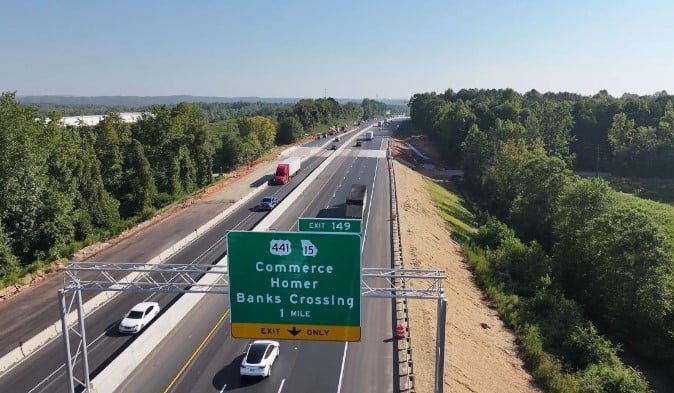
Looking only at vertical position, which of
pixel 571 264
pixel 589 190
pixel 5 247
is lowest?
pixel 571 264

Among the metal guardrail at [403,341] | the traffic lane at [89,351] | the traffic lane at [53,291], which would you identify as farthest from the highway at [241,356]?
the traffic lane at [53,291]

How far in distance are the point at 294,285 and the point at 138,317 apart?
13564 millimetres

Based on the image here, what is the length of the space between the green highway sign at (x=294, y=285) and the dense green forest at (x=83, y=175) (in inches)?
921

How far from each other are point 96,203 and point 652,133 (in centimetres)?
10052

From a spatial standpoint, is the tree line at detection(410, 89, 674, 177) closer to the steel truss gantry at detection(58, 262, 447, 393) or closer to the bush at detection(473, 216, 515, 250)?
the bush at detection(473, 216, 515, 250)

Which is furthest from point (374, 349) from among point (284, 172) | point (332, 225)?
point (284, 172)

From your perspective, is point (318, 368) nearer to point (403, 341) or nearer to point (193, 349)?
point (403, 341)

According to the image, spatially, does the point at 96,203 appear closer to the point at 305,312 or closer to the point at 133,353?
the point at 133,353

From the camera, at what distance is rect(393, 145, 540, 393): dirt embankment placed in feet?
81.5

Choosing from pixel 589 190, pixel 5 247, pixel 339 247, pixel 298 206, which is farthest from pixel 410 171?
pixel 339 247

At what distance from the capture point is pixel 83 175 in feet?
157

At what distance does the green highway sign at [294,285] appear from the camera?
18.4m

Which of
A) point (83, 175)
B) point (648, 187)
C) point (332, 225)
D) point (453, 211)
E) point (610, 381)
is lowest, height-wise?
point (610, 381)

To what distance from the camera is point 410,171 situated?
3361 inches
